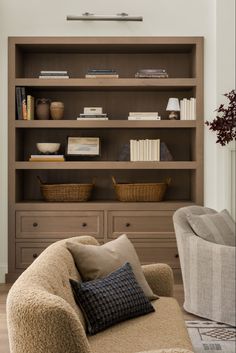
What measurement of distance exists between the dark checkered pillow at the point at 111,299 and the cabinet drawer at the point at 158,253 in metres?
Answer: 2.58

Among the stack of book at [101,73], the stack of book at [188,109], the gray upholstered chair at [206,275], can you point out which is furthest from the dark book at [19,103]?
the gray upholstered chair at [206,275]

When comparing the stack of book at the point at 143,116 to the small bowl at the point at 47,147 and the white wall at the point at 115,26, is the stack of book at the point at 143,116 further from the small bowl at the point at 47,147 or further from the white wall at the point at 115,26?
the small bowl at the point at 47,147

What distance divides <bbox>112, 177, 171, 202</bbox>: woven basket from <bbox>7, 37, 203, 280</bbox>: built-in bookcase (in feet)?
0.24

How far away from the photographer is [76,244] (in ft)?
10.0

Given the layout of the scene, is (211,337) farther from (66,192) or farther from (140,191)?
(66,192)

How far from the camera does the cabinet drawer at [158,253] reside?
5.70 m

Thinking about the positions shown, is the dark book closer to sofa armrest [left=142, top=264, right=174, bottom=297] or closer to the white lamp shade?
the white lamp shade

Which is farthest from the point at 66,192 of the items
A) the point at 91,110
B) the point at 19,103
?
the point at 19,103

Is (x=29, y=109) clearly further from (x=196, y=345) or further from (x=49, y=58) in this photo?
(x=196, y=345)

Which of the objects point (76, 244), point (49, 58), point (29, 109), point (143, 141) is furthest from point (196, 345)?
point (49, 58)

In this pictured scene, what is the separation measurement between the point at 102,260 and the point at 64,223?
8.71ft

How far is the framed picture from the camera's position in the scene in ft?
19.2

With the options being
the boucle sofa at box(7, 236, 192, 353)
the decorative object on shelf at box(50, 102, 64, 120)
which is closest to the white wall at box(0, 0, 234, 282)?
the decorative object on shelf at box(50, 102, 64, 120)

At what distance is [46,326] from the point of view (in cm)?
196
